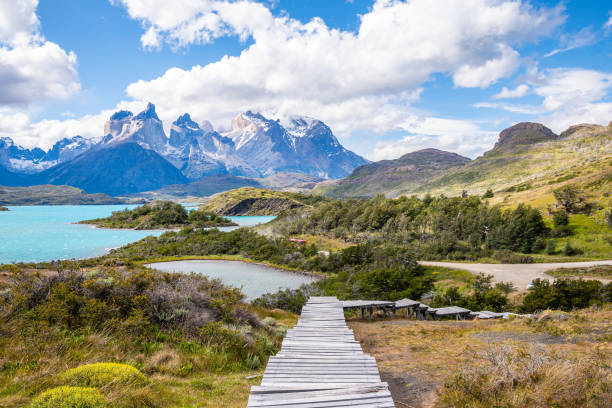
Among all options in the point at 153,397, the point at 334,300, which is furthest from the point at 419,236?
the point at 153,397

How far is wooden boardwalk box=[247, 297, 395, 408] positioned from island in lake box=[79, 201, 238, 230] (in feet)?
317

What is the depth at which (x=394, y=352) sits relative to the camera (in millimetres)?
8891

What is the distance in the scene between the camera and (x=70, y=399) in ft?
13.6

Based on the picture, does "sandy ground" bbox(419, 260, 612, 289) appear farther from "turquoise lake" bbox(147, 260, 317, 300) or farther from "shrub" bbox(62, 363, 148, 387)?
"shrub" bbox(62, 363, 148, 387)

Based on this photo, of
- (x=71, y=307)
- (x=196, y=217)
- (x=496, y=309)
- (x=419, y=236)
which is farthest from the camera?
(x=196, y=217)

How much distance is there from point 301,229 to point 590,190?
5123cm

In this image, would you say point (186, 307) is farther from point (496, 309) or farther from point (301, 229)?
point (301, 229)

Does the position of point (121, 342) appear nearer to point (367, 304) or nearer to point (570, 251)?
point (367, 304)

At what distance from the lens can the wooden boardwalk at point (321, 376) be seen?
4.51 m

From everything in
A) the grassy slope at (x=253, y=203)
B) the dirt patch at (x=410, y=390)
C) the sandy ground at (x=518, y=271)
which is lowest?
the sandy ground at (x=518, y=271)

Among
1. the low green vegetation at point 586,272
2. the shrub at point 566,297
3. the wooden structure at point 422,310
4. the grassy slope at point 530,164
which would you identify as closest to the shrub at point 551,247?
the low green vegetation at point 586,272

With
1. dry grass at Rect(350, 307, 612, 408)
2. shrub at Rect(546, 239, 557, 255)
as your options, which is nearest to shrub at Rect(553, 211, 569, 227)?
shrub at Rect(546, 239, 557, 255)

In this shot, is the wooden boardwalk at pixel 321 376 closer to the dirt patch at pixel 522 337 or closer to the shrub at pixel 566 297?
the dirt patch at pixel 522 337

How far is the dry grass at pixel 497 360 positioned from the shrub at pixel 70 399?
185 inches
